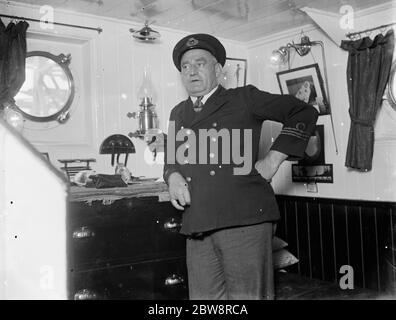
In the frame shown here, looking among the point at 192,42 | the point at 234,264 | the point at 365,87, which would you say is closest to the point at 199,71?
the point at 192,42

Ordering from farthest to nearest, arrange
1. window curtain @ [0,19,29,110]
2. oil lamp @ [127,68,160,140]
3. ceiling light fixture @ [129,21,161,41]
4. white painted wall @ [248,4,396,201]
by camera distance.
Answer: white painted wall @ [248,4,396,201] → oil lamp @ [127,68,160,140] → ceiling light fixture @ [129,21,161,41] → window curtain @ [0,19,29,110]

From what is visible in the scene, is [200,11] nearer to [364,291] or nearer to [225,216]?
[225,216]

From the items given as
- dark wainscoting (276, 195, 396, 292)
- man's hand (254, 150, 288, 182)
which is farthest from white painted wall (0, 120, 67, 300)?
dark wainscoting (276, 195, 396, 292)

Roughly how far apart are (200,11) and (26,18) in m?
0.48

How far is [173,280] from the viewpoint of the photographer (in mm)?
1331

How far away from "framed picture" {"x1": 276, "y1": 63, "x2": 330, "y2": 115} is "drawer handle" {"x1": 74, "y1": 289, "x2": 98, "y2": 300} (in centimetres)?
99

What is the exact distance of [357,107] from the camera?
1.57 meters

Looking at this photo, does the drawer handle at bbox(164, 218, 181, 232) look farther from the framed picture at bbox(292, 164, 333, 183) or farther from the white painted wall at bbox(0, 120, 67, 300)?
the framed picture at bbox(292, 164, 333, 183)

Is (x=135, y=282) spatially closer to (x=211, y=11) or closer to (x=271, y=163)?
(x=271, y=163)

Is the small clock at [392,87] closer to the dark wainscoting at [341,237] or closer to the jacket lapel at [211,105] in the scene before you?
the dark wainscoting at [341,237]

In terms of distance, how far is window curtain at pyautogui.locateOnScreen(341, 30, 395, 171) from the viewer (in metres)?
A: 1.49

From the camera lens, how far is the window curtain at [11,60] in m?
1.12
